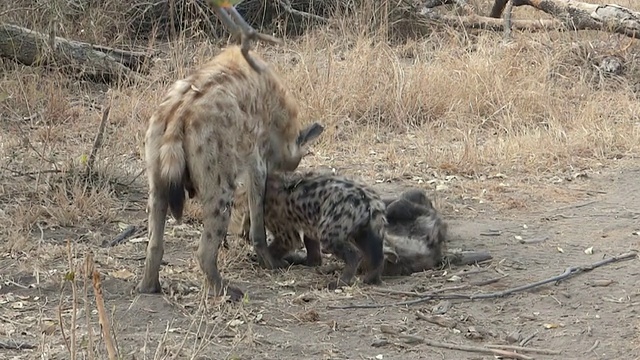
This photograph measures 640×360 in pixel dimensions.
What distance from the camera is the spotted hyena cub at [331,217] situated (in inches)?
186

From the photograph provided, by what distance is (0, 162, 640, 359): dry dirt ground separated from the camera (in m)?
3.95

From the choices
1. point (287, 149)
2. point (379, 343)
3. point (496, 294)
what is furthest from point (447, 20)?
point (379, 343)

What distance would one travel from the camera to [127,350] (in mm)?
3799

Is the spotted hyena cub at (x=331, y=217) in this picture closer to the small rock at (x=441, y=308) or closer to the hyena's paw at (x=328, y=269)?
the hyena's paw at (x=328, y=269)

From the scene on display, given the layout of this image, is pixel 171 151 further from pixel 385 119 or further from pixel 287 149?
pixel 385 119

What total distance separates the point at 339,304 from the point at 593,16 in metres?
5.22

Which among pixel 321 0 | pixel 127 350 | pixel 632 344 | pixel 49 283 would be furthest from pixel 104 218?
pixel 321 0

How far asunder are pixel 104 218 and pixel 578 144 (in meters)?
3.26

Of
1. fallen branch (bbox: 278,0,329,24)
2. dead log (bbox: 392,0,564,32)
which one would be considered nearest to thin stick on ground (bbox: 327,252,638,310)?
dead log (bbox: 392,0,564,32)

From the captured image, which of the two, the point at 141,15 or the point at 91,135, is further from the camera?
the point at 141,15

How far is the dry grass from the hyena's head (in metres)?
0.59

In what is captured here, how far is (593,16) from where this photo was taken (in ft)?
28.6

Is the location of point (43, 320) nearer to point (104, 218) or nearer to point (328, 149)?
point (104, 218)

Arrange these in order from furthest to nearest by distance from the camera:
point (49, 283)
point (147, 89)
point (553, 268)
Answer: point (147, 89) < point (553, 268) < point (49, 283)
